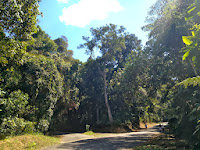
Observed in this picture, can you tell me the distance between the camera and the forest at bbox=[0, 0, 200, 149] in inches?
238

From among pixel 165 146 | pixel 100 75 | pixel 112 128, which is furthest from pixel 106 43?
pixel 165 146

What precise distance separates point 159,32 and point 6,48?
1343 cm

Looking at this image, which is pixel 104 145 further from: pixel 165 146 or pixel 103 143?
pixel 165 146

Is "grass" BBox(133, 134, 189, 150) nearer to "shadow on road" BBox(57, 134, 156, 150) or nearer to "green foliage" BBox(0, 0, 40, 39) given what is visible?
"shadow on road" BBox(57, 134, 156, 150)

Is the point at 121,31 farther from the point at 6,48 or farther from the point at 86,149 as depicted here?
the point at 6,48

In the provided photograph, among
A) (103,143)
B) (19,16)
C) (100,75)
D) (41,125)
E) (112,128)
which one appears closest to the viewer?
(19,16)

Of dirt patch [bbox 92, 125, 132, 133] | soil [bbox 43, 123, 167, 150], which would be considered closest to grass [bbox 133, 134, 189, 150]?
soil [bbox 43, 123, 167, 150]

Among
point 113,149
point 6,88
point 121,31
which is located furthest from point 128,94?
point 6,88

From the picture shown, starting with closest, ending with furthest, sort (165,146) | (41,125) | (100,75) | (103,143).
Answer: (165,146), (103,143), (41,125), (100,75)

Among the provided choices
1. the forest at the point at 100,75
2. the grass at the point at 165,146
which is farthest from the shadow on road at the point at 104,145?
the forest at the point at 100,75

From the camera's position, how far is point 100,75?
3164cm

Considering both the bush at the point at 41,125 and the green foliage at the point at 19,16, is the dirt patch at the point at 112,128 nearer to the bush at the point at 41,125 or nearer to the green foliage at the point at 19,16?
the bush at the point at 41,125

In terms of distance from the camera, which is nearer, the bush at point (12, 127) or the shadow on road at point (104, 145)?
the shadow on road at point (104, 145)

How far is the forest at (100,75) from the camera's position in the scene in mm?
6052
